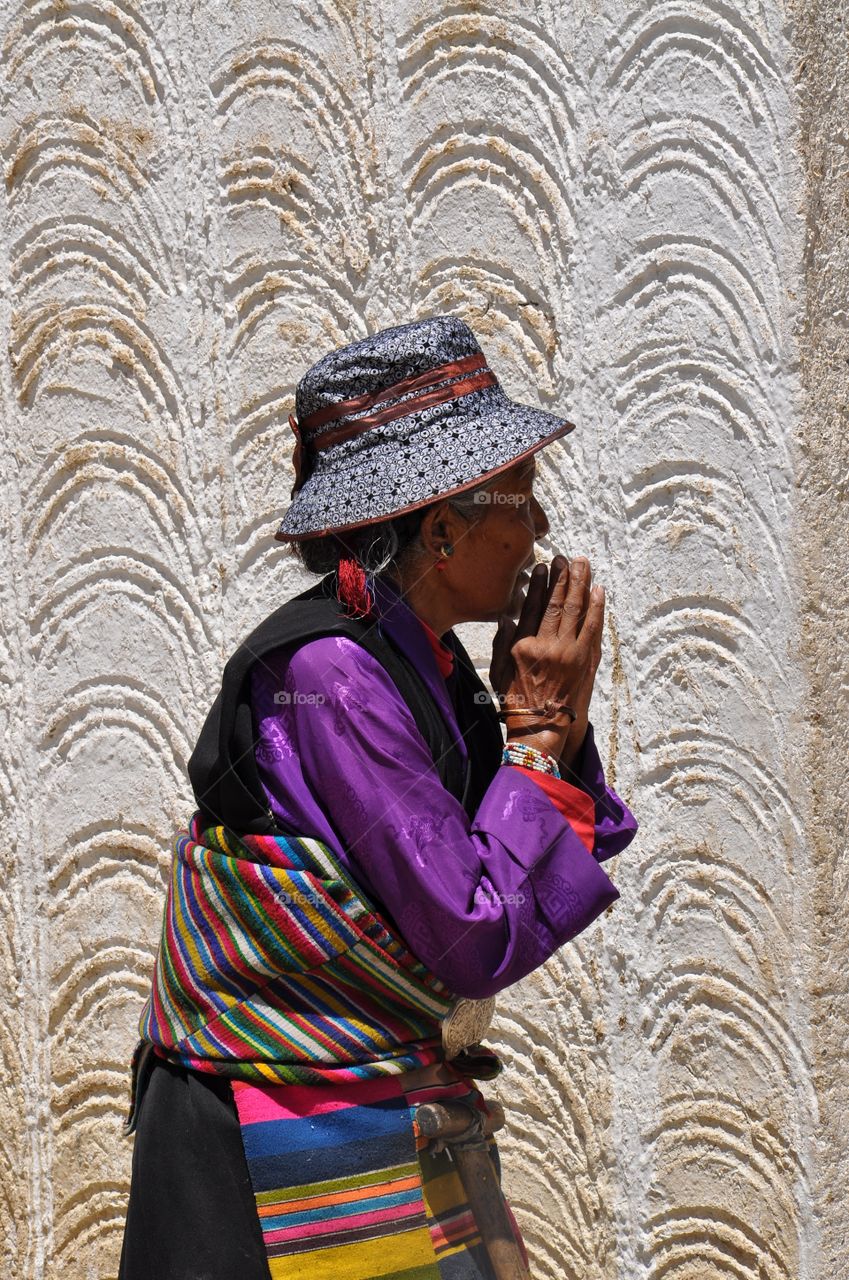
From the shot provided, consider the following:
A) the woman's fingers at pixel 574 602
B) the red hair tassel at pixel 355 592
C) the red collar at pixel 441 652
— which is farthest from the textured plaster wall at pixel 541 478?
the red hair tassel at pixel 355 592

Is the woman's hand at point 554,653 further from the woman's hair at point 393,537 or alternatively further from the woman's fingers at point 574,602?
the woman's hair at point 393,537

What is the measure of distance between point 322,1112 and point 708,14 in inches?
91.0

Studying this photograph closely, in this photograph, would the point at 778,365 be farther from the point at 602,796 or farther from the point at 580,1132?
the point at 580,1132

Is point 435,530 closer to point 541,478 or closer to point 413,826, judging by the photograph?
point 413,826

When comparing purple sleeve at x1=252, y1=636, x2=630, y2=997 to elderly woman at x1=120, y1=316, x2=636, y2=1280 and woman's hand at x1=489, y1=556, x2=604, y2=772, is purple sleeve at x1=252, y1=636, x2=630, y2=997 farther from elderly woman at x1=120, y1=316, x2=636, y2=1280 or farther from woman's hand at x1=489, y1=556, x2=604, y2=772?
woman's hand at x1=489, y1=556, x2=604, y2=772

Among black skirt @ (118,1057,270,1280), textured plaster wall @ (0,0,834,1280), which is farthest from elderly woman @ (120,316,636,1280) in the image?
textured plaster wall @ (0,0,834,1280)

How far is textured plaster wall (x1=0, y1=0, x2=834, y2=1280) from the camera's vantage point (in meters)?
3.02

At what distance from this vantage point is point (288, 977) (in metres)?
1.98

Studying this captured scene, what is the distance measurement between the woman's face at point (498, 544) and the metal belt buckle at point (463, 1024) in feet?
1.80

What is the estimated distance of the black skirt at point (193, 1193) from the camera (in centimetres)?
196

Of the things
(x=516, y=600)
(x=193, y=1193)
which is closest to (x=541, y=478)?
(x=516, y=600)

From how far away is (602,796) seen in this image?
2260 mm

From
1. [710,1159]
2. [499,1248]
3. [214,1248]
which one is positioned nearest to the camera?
[214,1248]

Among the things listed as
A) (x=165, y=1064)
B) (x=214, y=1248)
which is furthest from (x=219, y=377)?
(x=214, y=1248)
